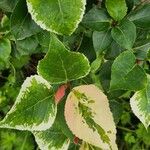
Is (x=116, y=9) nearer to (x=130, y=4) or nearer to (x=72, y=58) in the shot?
(x=130, y=4)

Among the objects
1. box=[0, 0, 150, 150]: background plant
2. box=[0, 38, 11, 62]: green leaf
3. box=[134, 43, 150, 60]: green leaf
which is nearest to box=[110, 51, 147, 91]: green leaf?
box=[0, 0, 150, 150]: background plant

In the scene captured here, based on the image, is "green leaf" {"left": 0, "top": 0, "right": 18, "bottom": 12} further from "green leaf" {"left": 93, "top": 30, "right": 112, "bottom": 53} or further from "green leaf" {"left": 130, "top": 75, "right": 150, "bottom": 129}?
"green leaf" {"left": 130, "top": 75, "right": 150, "bottom": 129}

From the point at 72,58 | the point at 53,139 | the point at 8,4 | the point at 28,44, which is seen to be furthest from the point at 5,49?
the point at 72,58

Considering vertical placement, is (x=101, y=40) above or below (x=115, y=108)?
above

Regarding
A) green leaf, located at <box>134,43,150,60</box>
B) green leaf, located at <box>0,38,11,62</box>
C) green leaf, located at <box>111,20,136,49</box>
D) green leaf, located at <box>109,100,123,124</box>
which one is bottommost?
green leaf, located at <box>109,100,123,124</box>

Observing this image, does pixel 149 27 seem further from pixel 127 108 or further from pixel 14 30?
pixel 127 108
